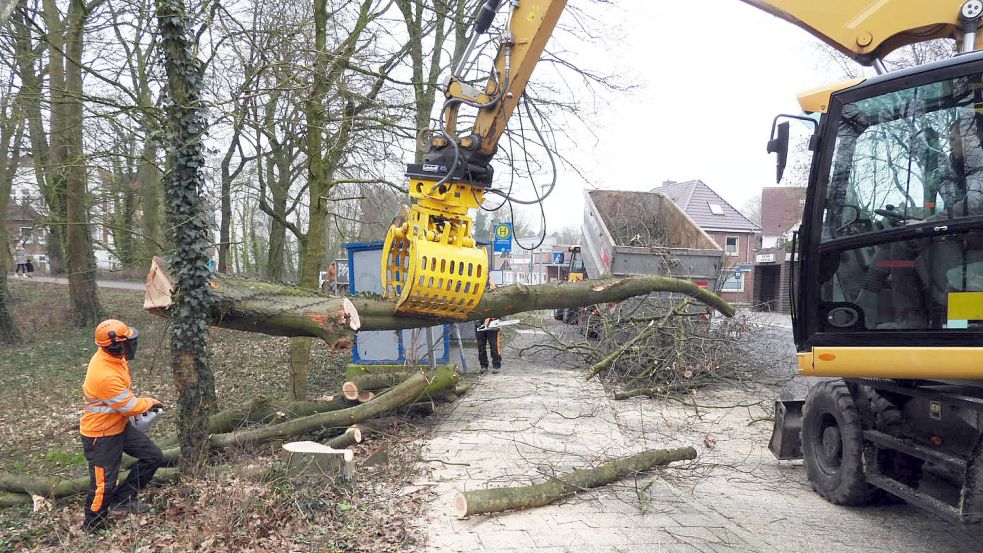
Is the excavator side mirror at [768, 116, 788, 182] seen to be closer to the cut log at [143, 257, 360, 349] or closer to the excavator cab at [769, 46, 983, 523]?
the excavator cab at [769, 46, 983, 523]

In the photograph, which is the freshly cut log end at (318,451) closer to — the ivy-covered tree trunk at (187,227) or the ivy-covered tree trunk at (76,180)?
the ivy-covered tree trunk at (187,227)

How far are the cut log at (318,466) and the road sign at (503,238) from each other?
8463 millimetres

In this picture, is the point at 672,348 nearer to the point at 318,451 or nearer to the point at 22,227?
the point at 318,451

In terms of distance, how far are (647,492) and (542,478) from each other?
0.82 meters

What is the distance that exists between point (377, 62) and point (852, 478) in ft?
26.5

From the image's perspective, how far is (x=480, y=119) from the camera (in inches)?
187

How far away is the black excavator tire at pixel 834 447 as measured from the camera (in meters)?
4.33

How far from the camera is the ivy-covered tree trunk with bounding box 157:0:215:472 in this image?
15.5ft

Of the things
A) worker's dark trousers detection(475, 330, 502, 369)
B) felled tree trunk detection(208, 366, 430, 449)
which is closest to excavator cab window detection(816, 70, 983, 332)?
felled tree trunk detection(208, 366, 430, 449)

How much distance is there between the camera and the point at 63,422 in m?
8.38

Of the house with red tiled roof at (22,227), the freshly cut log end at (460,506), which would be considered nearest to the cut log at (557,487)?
the freshly cut log end at (460,506)

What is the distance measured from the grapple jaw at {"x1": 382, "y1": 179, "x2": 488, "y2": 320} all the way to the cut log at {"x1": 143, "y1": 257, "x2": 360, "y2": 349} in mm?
651

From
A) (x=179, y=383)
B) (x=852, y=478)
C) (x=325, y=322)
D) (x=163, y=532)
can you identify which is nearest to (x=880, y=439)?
(x=852, y=478)

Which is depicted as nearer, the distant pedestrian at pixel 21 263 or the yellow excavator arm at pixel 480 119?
the yellow excavator arm at pixel 480 119
